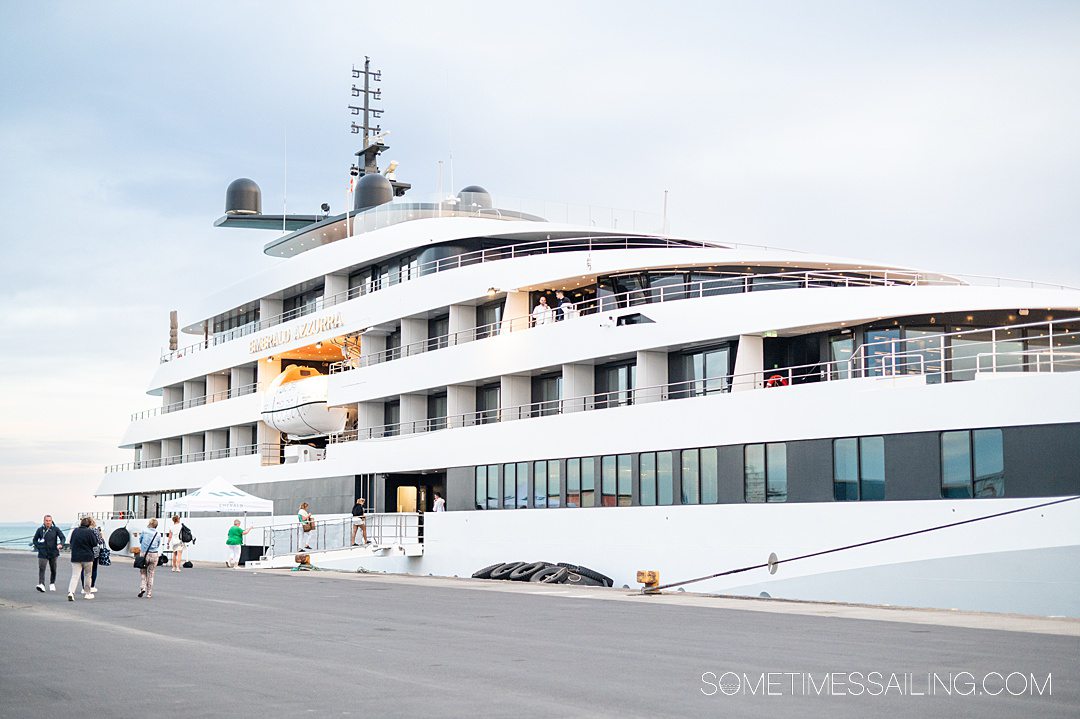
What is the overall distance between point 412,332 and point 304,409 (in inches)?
232

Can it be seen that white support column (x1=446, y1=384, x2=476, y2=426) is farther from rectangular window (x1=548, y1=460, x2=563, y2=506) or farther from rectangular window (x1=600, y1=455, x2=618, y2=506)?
rectangular window (x1=600, y1=455, x2=618, y2=506)

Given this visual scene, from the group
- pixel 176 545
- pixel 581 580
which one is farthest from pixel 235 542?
pixel 581 580

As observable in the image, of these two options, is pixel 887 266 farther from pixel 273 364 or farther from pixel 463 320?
pixel 273 364

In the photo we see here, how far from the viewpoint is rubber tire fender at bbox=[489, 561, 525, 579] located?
30703 mm

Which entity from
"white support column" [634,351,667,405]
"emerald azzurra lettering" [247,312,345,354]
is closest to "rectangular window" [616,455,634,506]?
"white support column" [634,351,667,405]

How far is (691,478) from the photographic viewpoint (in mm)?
26750

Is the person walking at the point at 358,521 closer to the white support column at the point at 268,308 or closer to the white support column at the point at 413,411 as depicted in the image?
the white support column at the point at 413,411

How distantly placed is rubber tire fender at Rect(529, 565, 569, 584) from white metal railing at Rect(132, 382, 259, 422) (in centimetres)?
2173

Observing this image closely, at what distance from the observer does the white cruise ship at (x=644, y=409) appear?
20.9 m

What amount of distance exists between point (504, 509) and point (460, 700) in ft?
74.6

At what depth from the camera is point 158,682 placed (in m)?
10.8

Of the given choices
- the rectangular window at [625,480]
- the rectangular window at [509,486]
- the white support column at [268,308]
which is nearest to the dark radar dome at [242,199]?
the white support column at [268,308]

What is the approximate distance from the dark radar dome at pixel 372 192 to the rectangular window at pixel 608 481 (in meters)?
19.5

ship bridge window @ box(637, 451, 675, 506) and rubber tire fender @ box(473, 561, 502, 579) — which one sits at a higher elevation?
ship bridge window @ box(637, 451, 675, 506)
